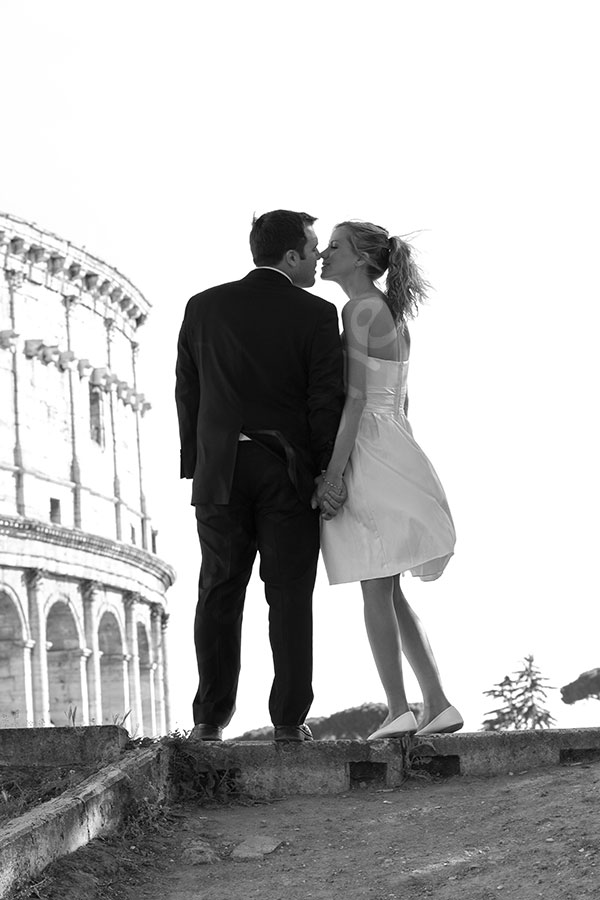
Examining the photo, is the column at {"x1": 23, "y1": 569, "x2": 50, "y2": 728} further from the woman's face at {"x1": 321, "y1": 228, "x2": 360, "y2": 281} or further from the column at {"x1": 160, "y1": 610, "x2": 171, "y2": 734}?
the woman's face at {"x1": 321, "y1": 228, "x2": 360, "y2": 281}

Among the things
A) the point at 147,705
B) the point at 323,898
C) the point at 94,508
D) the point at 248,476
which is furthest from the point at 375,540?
the point at 147,705

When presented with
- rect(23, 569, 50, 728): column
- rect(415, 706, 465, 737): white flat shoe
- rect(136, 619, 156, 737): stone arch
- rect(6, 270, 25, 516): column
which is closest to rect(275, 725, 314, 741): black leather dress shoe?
rect(415, 706, 465, 737): white flat shoe

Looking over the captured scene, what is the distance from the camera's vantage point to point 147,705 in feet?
163

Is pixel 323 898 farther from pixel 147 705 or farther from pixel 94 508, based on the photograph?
pixel 147 705

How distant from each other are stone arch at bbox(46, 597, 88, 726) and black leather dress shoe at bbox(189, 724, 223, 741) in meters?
36.5

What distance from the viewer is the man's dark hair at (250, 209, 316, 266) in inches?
295

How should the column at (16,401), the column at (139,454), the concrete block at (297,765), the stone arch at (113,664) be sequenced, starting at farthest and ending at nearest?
the column at (139,454) → the stone arch at (113,664) → the column at (16,401) → the concrete block at (297,765)

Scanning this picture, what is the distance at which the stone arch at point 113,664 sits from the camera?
152ft

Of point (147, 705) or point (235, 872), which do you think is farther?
point (147, 705)

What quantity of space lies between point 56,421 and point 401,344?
121 feet

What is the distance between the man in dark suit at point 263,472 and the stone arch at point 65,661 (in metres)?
36.6

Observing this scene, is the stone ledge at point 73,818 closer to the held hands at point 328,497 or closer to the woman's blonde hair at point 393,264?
the held hands at point 328,497

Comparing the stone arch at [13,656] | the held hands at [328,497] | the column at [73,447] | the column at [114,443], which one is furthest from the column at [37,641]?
the held hands at [328,497]

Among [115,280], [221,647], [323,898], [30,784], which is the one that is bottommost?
[323,898]
